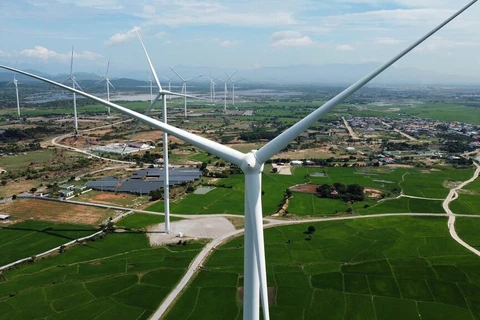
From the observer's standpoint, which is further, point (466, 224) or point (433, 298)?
point (466, 224)

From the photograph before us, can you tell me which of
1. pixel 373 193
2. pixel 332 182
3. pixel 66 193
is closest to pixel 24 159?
pixel 66 193

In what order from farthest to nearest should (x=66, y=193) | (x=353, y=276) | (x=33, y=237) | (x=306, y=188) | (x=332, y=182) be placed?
1. (x=332, y=182)
2. (x=306, y=188)
3. (x=66, y=193)
4. (x=33, y=237)
5. (x=353, y=276)

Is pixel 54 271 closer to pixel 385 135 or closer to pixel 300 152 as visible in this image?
pixel 300 152

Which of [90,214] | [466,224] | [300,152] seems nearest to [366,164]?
[300,152]

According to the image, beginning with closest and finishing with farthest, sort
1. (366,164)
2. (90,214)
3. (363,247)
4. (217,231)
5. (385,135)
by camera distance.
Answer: (363,247) < (217,231) < (90,214) < (366,164) < (385,135)

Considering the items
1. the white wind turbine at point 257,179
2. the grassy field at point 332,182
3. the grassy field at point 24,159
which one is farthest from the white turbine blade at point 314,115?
the grassy field at point 24,159

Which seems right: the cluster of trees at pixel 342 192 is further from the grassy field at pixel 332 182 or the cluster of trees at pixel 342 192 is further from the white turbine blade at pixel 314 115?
the white turbine blade at pixel 314 115

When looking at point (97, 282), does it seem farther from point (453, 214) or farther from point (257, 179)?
point (453, 214)

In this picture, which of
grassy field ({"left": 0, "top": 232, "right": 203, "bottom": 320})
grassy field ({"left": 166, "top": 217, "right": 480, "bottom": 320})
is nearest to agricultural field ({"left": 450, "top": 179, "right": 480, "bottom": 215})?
grassy field ({"left": 166, "top": 217, "right": 480, "bottom": 320})
